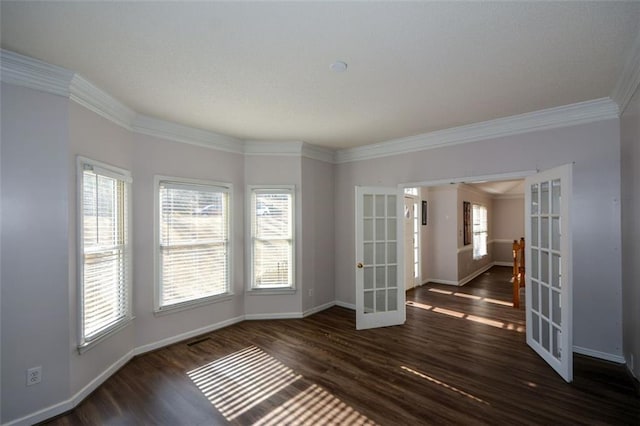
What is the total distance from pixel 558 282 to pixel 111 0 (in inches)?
164

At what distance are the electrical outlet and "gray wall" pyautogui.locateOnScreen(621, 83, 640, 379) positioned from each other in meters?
4.84

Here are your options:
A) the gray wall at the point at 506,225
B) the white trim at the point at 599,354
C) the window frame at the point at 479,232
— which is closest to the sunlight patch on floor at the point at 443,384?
the white trim at the point at 599,354

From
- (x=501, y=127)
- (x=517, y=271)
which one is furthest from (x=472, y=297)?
(x=501, y=127)

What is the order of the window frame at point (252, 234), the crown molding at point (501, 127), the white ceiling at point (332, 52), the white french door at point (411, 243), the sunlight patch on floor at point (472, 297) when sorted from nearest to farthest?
the white ceiling at point (332, 52) < the crown molding at point (501, 127) < the window frame at point (252, 234) < the sunlight patch on floor at point (472, 297) < the white french door at point (411, 243)

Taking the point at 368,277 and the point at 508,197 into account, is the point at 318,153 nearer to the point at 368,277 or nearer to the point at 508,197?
the point at 368,277

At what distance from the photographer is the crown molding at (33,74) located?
6.93 ft

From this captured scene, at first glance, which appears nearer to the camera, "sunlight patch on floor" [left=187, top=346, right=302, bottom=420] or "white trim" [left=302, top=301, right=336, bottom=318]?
"sunlight patch on floor" [left=187, top=346, right=302, bottom=420]

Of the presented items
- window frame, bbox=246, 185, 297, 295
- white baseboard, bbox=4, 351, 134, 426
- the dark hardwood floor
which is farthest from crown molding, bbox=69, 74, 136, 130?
the dark hardwood floor

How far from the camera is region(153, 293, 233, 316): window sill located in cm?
354

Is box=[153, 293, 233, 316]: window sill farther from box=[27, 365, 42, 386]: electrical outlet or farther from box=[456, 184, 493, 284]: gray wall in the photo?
box=[456, 184, 493, 284]: gray wall

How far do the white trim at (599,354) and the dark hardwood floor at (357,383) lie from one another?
10 centimetres

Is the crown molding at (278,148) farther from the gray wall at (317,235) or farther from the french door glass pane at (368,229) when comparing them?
the french door glass pane at (368,229)

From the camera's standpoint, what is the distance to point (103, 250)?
2803mm

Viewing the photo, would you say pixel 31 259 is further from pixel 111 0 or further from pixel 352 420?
pixel 352 420
